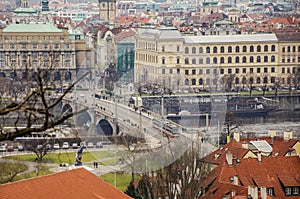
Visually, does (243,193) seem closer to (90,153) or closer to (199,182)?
(199,182)

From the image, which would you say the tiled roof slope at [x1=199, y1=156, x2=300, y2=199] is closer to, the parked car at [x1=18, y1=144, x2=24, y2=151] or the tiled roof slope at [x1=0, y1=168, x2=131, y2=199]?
the tiled roof slope at [x1=0, y1=168, x2=131, y2=199]

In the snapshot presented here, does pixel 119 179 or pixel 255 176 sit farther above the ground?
pixel 255 176

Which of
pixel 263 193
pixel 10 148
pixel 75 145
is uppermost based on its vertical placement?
pixel 263 193

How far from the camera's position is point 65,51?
1561 inches

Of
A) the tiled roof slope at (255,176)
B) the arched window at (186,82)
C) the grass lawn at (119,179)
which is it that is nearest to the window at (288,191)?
the tiled roof slope at (255,176)

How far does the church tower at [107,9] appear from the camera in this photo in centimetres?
5812

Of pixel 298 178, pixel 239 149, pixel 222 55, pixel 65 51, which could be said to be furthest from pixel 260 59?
pixel 298 178

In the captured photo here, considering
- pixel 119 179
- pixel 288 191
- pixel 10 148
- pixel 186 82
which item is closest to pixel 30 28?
pixel 186 82

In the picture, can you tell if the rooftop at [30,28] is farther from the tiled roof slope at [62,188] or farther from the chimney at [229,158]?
the tiled roof slope at [62,188]

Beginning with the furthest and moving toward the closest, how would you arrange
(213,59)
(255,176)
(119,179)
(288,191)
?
(213,59), (119,179), (255,176), (288,191)

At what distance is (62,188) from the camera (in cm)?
708

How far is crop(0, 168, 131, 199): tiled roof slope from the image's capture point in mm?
6712

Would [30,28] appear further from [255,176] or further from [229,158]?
[255,176]

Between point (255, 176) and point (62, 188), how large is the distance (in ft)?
17.4
